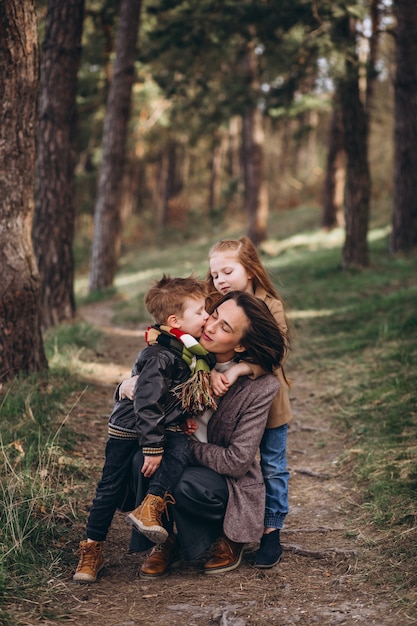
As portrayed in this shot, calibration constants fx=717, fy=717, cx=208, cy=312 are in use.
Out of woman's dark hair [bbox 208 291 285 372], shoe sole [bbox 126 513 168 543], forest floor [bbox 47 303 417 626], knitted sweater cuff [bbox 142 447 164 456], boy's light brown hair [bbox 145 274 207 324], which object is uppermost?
boy's light brown hair [bbox 145 274 207 324]

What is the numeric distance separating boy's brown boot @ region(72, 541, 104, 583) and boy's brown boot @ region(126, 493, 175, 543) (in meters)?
0.36

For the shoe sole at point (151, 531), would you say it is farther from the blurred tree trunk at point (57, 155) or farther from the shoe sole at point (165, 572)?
the blurred tree trunk at point (57, 155)

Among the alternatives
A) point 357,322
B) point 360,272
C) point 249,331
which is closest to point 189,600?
point 249,331

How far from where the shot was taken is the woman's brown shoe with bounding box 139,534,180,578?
375 cm

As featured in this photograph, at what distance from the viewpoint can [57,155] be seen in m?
9.21

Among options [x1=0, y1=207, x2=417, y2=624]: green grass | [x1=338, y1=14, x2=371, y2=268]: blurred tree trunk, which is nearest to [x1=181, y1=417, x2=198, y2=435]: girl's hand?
[x1=0, y1=207, x2=417, y2=624]: green grass

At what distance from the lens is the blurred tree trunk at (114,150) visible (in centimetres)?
1393

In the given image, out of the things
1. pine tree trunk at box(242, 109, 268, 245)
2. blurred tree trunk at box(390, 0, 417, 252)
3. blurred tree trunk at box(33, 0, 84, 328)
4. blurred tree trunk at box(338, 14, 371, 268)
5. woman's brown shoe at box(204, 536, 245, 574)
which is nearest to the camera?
woman's brown shoe at box(204, 536, 245, 574)

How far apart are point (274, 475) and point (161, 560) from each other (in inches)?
30.7

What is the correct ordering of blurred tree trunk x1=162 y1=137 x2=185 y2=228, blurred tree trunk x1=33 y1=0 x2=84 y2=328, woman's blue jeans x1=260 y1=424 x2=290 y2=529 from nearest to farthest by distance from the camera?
woman's blue jeans x1=260 y1=424 x2=290 y2=529 < blurred tree trunk x1=33 y1=0 x2=84 y2=328 < blurred tree trunk x1=162 y1=137 x2=185 y2=228

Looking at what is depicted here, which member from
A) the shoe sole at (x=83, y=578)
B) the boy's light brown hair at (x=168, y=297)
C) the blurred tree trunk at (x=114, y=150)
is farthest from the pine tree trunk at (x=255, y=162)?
the shoe sole at (x=83, y=578)

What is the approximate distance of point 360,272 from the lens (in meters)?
12.7

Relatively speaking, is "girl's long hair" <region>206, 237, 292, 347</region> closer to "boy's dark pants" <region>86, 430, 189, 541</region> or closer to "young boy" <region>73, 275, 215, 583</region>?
"young boy" <region>73, 275, 215, 583</region>

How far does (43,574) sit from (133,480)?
2.10 ft
